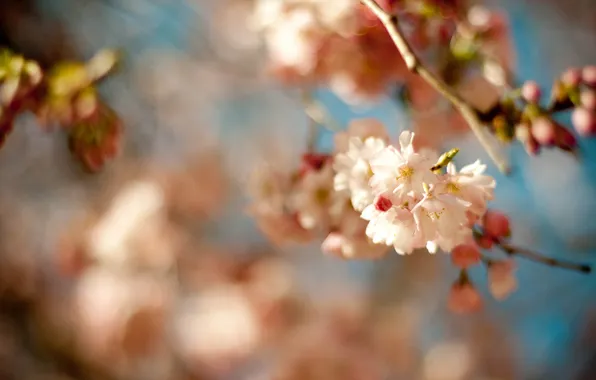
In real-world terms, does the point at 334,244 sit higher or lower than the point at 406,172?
lower

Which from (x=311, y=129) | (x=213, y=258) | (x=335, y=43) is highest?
(x=335, y=43)

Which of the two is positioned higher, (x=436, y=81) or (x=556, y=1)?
(x=436, y=81)

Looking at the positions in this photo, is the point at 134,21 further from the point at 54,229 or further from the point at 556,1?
the point at 556,1

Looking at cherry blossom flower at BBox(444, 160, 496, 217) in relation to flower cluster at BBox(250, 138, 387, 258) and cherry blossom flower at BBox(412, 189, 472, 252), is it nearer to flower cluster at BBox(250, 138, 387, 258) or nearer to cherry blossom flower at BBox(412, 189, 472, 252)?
cherry blossom flower at BBox(412, 189, 472, 252)

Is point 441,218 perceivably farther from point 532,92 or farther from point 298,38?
point 298,38

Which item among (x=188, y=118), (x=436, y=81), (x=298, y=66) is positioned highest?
(x=436, y=81)

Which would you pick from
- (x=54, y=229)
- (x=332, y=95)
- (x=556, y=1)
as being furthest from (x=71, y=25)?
(x=556, y=1)

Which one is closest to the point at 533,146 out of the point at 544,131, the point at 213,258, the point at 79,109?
the point at 544,131

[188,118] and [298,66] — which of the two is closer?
[298,66]

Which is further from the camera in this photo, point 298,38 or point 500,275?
point 298,38
